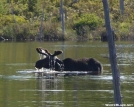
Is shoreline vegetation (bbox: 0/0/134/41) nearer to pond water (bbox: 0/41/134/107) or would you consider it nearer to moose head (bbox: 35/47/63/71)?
moose head (bbox: 35/47/63/71)

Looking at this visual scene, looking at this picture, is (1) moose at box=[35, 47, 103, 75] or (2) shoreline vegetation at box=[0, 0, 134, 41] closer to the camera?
(1) moose at box=[35, 47, 103, 75]

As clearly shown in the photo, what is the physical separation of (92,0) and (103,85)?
74718 mm

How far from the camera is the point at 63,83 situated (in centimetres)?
3009

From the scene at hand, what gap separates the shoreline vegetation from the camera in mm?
88938

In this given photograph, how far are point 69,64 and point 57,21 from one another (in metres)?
60.5

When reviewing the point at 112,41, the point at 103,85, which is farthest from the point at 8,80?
the point at 112,41

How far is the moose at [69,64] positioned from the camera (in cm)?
3644

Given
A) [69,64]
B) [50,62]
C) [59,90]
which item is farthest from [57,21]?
[59,90]

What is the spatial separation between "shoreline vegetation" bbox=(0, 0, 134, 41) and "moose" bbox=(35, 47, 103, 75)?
1882 inches

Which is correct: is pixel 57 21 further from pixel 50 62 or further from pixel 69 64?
pixel 69 64

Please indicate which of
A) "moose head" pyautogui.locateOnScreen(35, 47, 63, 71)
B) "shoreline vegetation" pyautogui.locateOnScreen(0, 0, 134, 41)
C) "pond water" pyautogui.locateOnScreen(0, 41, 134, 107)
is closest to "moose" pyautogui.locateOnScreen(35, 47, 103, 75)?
"moose head" pyautogui.locateOnScreen(35, 47, 63, 71)

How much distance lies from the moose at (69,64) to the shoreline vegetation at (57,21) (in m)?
47.8

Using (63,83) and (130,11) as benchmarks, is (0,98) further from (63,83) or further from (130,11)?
(130,11)

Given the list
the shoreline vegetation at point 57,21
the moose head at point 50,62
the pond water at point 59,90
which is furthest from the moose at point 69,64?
the shoreline vegetation at point 57,21
